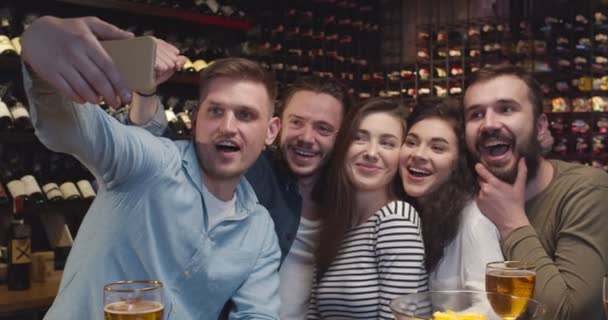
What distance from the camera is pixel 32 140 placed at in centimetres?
349

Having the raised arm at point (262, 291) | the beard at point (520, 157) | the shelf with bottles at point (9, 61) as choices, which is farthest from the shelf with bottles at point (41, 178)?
the beard at point (520, 157)

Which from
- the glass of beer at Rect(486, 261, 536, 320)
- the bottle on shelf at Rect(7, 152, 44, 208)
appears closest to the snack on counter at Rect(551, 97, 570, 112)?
the bottle on shelf at Rect(7, 152, 44, 208)

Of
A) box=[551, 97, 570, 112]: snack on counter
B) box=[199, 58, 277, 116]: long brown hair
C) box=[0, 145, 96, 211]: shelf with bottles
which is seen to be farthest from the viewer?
box=[551, 97, 570, 112]: snack on counter

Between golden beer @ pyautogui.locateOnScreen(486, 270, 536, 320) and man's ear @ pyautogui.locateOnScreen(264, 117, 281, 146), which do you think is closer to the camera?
golden beer @ pyautogui.locateOnScreen(486, 270, 536, 320)

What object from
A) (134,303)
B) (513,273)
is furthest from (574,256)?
(134,303)

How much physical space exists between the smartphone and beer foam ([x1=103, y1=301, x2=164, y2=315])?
0.36 m

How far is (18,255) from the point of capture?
3.04m

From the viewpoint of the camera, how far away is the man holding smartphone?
1391 millimetres

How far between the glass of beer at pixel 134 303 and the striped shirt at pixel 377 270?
105 centimetres

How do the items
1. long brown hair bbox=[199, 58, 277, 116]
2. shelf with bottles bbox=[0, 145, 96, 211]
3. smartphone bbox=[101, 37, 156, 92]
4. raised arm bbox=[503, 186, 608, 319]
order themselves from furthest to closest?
shelf with bottles bbox=[0, 145, 96, 211], long brown hair bbox=[199, 58, 277, 116], raised arm bbox=[503, 186, 608, 319], smartphone bbox=[101, 37, 156, 92]

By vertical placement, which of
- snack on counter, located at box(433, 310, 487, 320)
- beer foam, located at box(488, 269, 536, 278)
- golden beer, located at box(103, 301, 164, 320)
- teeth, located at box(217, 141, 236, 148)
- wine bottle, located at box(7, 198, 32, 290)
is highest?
teeth, located at box(217, 141, 236, 148)

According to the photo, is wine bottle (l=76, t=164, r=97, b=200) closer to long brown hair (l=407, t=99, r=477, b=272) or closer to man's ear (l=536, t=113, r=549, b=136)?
long brown hair (l=407, t=99, r=477, b=272)

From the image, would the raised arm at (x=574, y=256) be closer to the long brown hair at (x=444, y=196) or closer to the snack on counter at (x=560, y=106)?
the long brown hair at (x=444, y=196)

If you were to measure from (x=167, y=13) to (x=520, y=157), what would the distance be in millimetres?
2747
